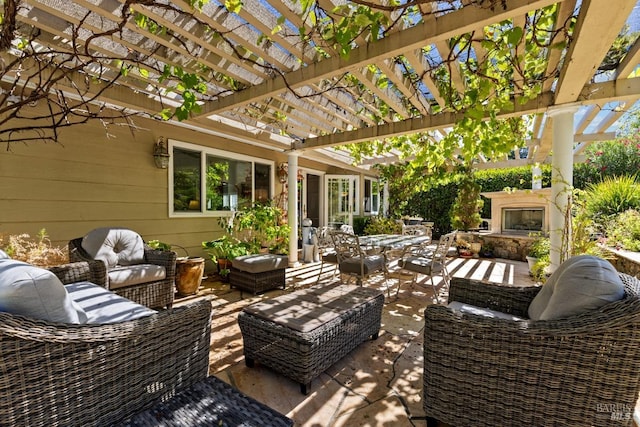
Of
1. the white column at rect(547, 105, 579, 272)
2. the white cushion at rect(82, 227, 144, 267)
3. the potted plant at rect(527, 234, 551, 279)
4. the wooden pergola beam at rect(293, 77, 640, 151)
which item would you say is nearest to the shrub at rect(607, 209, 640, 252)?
the potted plant at rect(527, 234, 551, 279)

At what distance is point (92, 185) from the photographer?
396 centimetres

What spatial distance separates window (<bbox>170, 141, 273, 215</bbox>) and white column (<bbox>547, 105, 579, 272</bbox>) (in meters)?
5.01

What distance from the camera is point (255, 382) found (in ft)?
6.98

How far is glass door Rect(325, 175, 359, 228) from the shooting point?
29.0ft

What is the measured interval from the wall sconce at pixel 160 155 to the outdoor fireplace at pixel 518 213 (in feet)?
23.8

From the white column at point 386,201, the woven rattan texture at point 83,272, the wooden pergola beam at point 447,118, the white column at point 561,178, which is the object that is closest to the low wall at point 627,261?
the white column at point 561,178

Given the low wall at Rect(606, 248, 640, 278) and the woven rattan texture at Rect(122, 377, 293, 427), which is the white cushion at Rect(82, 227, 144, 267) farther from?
the low wall at Rect(606, 248, 640, 278)

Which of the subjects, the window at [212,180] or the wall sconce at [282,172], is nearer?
the window at [212,180]

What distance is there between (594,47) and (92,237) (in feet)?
16.5

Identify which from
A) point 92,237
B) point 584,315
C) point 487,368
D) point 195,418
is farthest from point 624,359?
point 92,237

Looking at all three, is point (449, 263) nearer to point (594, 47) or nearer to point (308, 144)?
point (308, 144)

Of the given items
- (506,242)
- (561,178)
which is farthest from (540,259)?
(506,242)

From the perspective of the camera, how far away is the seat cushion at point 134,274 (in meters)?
3.11

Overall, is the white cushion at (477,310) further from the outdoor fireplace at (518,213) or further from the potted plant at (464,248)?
the outdoor fireplace at (518,213)
